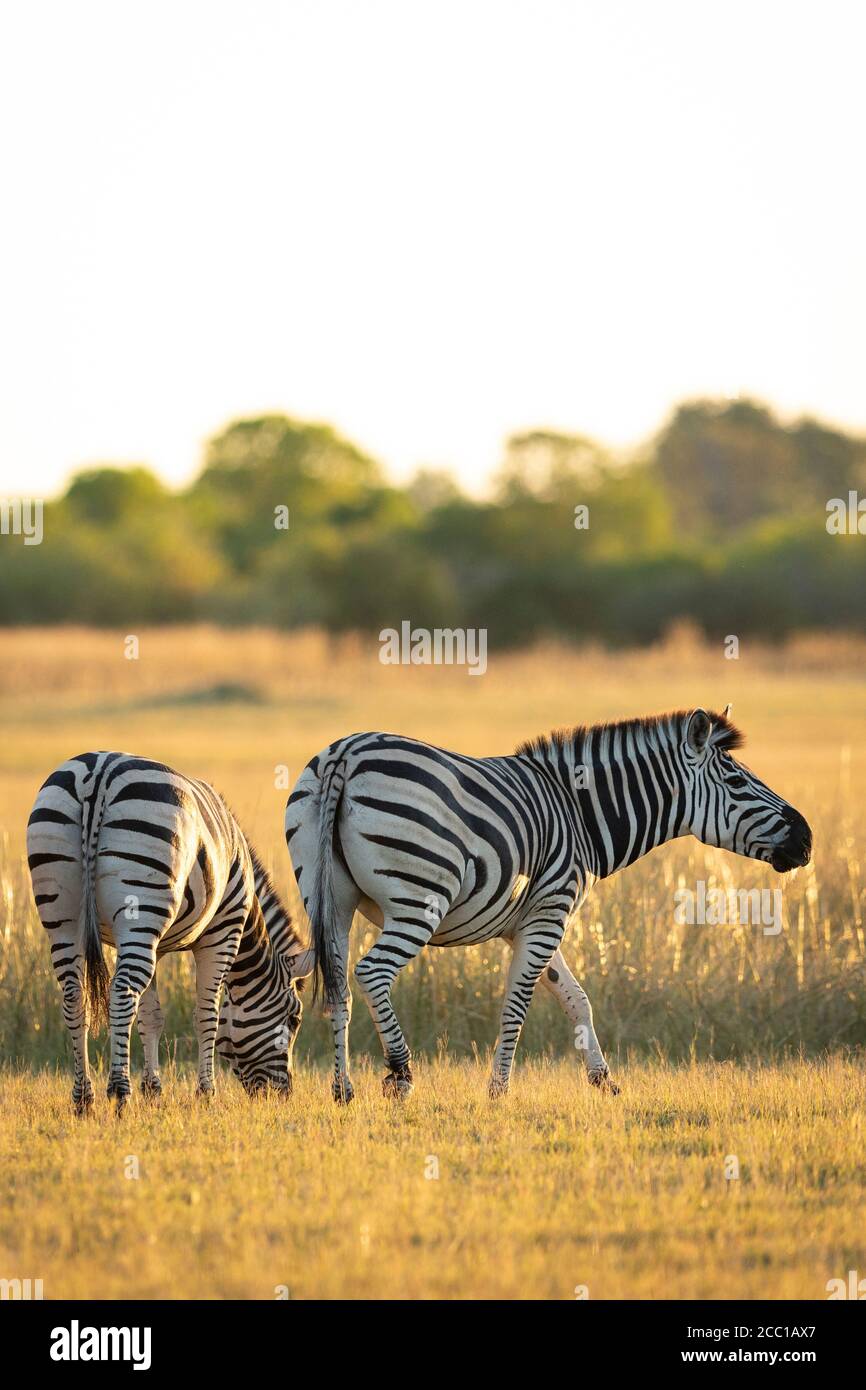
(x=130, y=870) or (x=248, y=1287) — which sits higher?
(x=130, y=870)

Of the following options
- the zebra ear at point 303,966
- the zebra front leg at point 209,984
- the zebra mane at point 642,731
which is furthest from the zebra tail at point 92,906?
the zebra mane at point 642,731

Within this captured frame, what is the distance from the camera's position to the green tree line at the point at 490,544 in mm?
69750

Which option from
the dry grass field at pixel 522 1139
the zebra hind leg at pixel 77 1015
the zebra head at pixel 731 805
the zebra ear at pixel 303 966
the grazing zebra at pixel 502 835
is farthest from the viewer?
the zebra head at pixel 731 805

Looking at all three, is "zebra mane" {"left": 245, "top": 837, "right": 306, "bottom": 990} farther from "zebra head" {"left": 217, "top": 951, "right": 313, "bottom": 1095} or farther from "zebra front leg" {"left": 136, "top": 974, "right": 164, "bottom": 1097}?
"zebra front leg" {"left": 136, "top": 974, "right": 164, "bottom": 1097}

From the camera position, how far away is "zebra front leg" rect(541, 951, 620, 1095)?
8695 millimetres

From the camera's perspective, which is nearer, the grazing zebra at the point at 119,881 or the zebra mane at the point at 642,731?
the grazing zebra at the point at 119,881

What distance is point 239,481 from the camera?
120 m

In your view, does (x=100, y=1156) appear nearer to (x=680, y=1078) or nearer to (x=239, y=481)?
(x=680, y=1078)

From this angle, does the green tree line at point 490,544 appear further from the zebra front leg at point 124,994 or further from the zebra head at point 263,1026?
the zebra front leg at point 124,994

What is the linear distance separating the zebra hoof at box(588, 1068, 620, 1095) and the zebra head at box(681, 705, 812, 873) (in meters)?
1.56

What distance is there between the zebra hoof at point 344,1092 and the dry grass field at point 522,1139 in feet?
0.39
